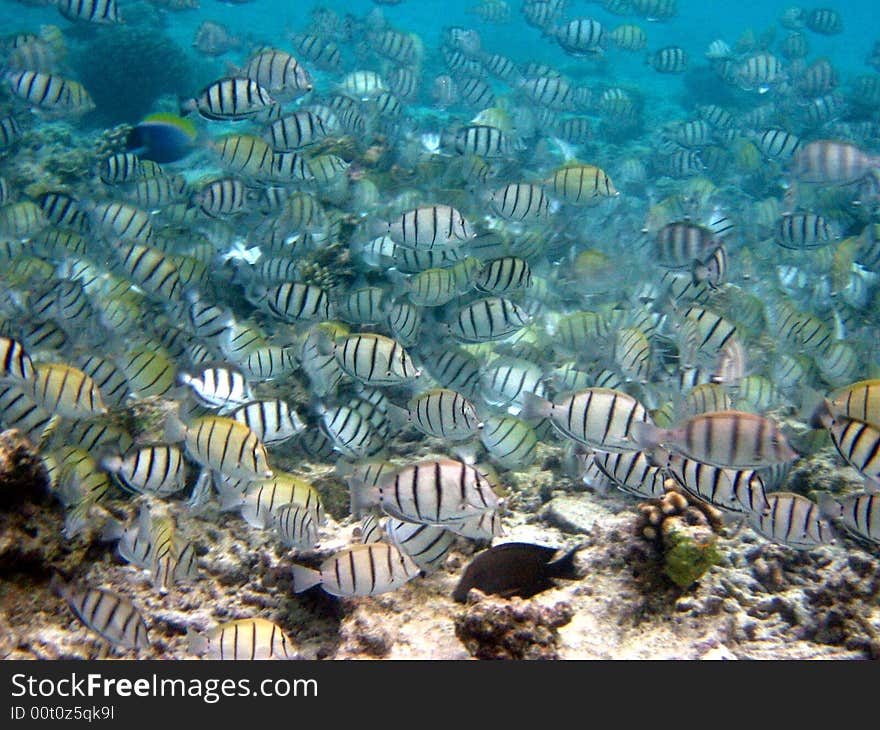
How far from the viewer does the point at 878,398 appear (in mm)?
3508

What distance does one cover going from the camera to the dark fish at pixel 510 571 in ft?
12.0

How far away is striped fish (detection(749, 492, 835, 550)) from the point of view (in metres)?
3.45

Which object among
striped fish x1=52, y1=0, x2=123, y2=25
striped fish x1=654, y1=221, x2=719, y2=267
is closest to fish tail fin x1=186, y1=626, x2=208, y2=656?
striped fish x1=654, y1=221, x2=719, y2=267

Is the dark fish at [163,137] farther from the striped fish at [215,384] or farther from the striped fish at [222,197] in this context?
the striped fish at [215,384]

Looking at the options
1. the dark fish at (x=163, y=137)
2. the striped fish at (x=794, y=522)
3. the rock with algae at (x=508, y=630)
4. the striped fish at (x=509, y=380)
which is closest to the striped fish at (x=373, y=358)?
the striped fish at (x=509, y=380)

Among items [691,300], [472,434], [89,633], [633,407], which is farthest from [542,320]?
[89,633]

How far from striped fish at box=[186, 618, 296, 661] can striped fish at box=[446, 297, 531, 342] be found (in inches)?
117

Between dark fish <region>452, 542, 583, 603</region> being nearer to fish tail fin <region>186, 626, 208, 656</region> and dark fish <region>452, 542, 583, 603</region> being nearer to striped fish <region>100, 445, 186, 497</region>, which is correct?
fish tail fin <region>186, 626, 208, 656</region>

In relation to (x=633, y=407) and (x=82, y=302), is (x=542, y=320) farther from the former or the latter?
(x=82, y=302)

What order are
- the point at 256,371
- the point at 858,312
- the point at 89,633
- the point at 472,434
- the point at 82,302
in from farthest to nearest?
the point at 858,312
the point at 82,302
the point at 256,371
the point at 472,434
the point at 89,633

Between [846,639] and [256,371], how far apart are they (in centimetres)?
439

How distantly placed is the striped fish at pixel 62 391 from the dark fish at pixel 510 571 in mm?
2657

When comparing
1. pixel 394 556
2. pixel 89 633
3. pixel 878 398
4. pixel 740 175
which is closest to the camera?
pixel 394 556

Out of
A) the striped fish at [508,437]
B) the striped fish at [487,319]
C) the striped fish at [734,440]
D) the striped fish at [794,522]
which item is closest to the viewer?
the striped fish at [734,440]
